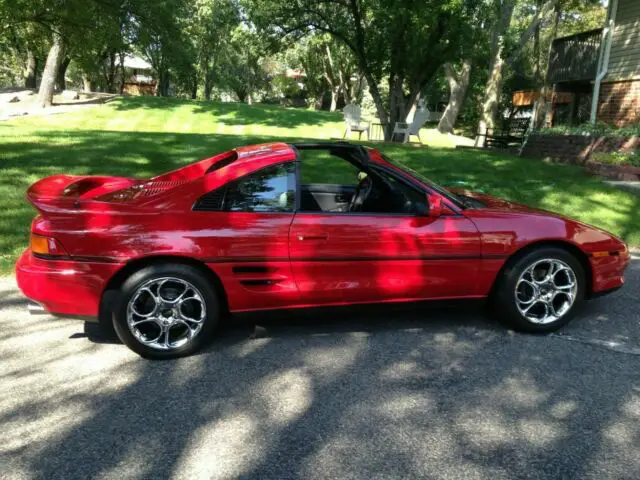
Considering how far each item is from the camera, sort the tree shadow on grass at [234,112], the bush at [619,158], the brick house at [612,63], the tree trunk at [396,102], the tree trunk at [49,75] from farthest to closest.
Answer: the tree shadow on grass at [234,112] < the tree trunk at [49,75] < the brick house at [612,63] < the tree trunk at [396,102] < the bush at [619,158]

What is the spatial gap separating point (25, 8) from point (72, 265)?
11.1 m

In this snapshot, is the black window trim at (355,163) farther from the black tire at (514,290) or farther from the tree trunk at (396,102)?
the tree trunk at (396,102)

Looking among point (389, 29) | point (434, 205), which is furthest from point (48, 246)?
point (389, 29)

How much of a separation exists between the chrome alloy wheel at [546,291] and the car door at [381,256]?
450 millimetres

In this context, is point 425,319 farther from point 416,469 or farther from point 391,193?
point 416,469

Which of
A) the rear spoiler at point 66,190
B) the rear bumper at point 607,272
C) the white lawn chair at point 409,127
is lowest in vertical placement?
the rear bumper at point 607,272

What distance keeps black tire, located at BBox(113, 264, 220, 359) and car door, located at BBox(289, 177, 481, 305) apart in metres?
0.62

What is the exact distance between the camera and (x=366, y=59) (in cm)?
1548

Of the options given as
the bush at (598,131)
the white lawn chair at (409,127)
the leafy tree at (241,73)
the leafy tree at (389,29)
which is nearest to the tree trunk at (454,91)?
the white lawn chair at (409,127)

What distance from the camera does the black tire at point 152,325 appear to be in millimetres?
3500

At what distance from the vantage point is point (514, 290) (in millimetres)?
4020

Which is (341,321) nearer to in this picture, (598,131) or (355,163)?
(355,163)

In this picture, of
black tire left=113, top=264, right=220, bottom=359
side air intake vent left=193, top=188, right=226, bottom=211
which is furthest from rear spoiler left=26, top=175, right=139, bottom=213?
side air intake vent left=193, top=188, right=226, bottom=211

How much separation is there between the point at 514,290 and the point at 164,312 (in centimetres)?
255
